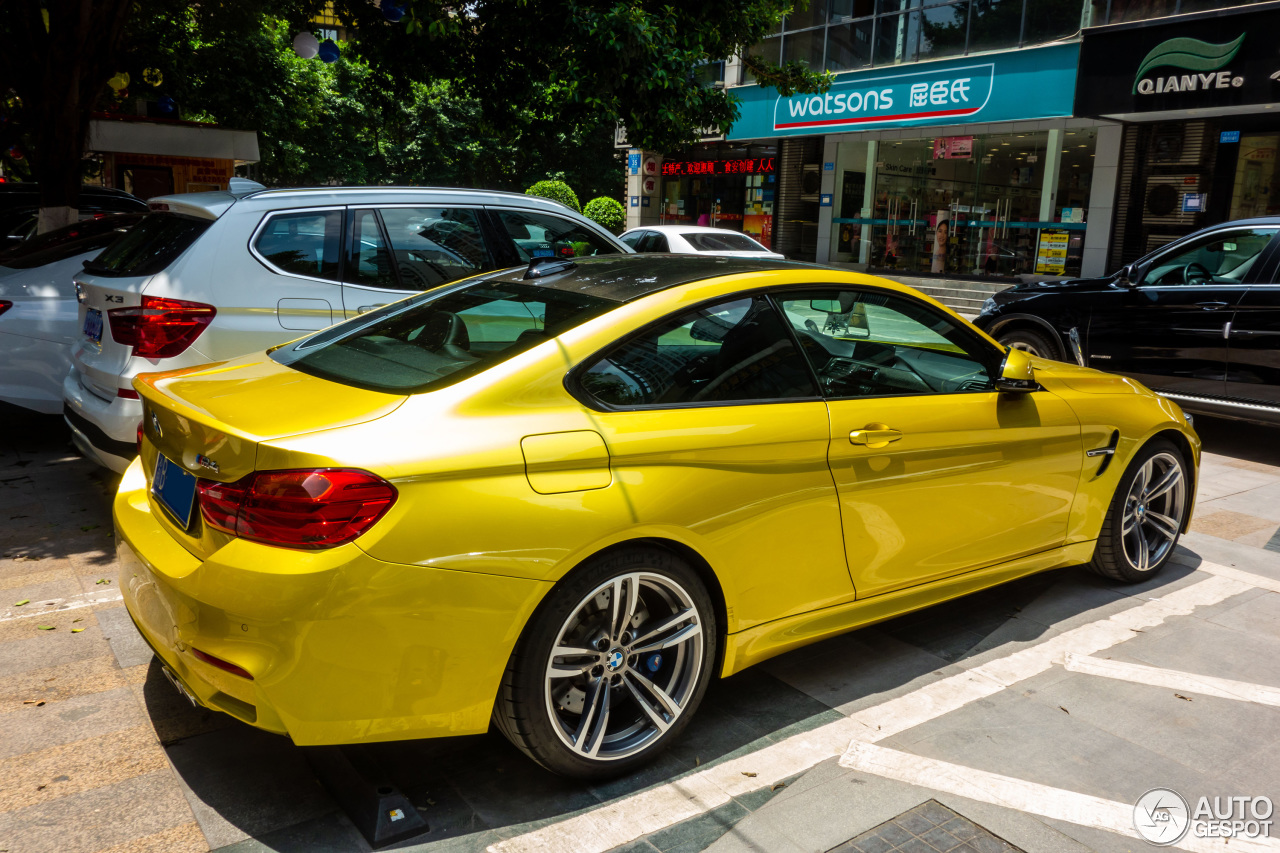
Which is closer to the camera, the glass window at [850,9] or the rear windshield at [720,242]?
the rear windshield at [720,242]

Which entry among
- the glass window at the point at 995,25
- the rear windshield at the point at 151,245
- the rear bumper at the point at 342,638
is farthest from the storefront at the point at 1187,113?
the rear bumper at the point at 342,638

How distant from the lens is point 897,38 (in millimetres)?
19656

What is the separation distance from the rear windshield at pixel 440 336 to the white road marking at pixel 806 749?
1328mm

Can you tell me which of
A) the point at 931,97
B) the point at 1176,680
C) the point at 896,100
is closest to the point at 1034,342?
the point at 1176,680

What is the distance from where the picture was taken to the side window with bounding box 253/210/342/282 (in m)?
5.23

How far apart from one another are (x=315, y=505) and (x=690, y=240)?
13587mm

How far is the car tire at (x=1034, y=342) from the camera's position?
28.1 ft

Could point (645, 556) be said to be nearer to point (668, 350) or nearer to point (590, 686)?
point (590, 686)

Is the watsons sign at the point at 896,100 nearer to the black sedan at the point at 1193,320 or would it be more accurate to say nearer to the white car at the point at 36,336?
the black sedan at the point at 1193,320

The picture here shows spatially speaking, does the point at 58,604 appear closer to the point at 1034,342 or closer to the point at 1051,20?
the point at 1034,342

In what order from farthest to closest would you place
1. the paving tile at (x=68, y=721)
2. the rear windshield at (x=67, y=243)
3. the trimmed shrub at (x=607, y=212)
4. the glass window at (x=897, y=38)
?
1. the trimmed shrub at (x=607, y=212)
2. the glass window at (x=897, y=38)
3. the rear windshield at (x=67, y=243)
4. the paving tile at (x=68, y=721)

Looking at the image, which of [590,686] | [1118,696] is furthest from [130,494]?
[1118,696]

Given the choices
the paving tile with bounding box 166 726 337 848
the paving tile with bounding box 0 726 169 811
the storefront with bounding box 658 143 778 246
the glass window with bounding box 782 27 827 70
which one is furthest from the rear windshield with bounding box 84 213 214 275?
the storefront with bounding box 658 143 778 246

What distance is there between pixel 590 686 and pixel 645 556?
16.8 inches
